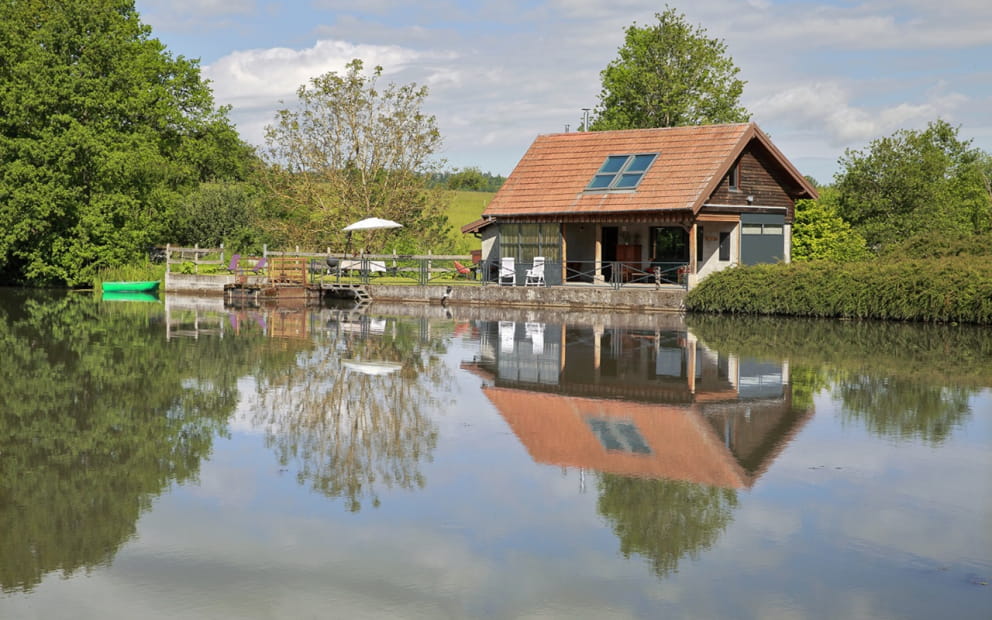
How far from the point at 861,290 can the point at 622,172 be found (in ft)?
32.7

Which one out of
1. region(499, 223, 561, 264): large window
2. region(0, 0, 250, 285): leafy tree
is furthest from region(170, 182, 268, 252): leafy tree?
region(499, 223, 561, 264): large window

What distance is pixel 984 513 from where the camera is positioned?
26.0 feet

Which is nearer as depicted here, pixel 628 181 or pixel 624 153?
pixel 628 181

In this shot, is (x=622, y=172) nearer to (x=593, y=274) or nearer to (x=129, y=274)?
(x=593, y=274)

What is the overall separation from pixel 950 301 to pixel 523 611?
2336 cm

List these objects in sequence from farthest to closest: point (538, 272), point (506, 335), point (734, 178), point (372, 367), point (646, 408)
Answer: point (538, 272), point (734, 178), point (506, 335), point (372, 367), point (646, 408)

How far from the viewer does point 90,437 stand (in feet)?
34.1

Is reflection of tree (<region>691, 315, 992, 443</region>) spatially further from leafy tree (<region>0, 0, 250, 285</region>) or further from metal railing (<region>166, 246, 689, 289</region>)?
leafy tree (<region>0, 0, 250, 285</region>)

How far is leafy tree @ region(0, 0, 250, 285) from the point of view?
143 ft

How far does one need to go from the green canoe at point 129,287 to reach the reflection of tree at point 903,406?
3364cm

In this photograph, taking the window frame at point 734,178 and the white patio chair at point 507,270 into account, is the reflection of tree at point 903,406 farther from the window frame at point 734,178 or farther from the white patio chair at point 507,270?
the white patio chair at point 507,270

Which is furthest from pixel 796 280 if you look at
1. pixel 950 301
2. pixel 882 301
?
pixel 950 301

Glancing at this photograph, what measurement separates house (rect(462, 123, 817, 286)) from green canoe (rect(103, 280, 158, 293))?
14146 mm

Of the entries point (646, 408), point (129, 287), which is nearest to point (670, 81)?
point (129, 287)
